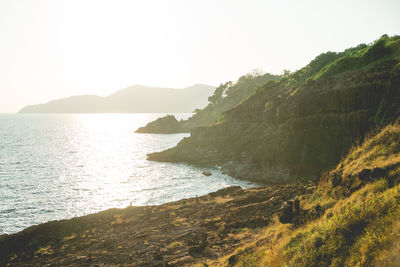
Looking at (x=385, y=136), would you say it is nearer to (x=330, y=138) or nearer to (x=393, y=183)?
(x=393, y=183)

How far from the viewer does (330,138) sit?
40906mm

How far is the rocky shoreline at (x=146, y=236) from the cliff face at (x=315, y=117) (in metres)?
21.0

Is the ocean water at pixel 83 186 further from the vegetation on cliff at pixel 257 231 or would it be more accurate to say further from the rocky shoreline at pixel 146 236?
the vegetation on cliff at pixel 257 231

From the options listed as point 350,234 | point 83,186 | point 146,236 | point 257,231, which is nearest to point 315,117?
point 257,231

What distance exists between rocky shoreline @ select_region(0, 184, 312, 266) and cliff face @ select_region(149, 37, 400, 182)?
68.8 ft

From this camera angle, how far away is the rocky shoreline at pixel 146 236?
Answer: 53.1 feet

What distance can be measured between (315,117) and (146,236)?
3760cm

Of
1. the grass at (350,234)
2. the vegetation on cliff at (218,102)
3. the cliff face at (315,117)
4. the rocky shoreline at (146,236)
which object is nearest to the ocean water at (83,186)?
the cliff face at (315,117)

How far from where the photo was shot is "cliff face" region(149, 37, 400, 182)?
36062 mm

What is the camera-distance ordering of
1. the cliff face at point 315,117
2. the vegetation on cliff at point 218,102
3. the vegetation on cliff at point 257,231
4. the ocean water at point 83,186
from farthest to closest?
the vegetation on cliff at point 218,102, the cliff face at point 315,117, the ocean water at point 83,186, the vegetation on cliff at point 257,231

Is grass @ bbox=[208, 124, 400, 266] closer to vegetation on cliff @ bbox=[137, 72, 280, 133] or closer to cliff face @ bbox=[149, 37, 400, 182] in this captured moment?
cliff face @ bbox=[149, 37, 400, 182]

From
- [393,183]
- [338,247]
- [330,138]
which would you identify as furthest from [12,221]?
[330,138]

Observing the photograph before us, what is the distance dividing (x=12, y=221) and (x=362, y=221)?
4032 cm

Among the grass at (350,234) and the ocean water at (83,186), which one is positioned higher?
the grass at (350,234)
